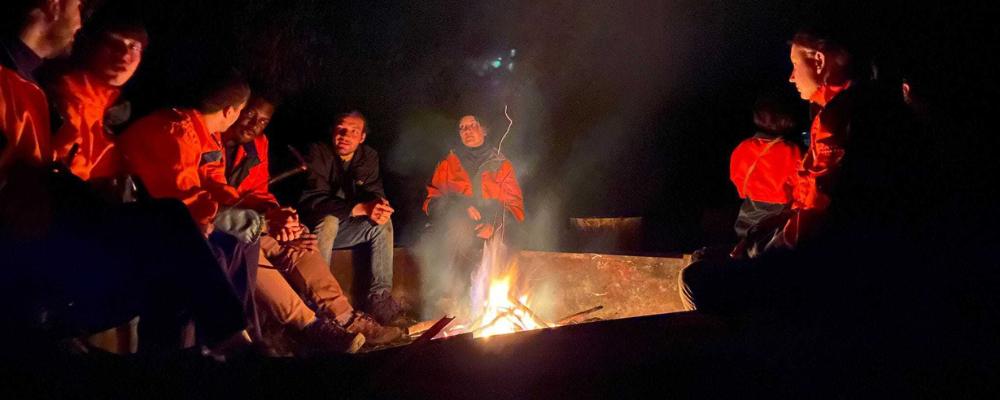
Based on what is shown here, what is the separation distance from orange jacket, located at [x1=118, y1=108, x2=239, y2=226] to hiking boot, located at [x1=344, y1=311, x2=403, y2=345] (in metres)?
1.51

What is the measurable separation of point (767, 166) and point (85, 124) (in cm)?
456

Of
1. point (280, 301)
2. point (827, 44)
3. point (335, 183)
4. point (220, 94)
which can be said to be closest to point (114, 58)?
point (220, 94)

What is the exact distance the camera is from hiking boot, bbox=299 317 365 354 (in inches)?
158

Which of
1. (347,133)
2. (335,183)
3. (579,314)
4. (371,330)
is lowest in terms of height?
(579,314)

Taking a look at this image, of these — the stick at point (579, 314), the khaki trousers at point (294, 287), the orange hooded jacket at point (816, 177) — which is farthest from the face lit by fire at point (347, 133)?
the orange hooded jacket at point (816, 177)

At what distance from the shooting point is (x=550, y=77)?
1142 centimetres

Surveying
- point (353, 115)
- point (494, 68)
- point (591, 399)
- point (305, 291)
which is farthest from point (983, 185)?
point (494, 68)

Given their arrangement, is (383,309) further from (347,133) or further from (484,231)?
(347,133)

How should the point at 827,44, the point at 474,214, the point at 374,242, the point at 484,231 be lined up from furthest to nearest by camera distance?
the point at 474,214
the point at 484,231
the point at 374,242
the point at 827,44

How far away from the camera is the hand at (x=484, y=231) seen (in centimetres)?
636

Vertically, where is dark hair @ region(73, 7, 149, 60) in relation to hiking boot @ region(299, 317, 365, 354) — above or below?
above

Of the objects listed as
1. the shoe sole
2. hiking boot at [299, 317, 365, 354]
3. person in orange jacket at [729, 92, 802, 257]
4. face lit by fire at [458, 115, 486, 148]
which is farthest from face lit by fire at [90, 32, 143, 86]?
person in orange jacket at [729, 92, 802, 257]

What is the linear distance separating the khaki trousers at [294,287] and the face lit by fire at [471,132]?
8.85ft

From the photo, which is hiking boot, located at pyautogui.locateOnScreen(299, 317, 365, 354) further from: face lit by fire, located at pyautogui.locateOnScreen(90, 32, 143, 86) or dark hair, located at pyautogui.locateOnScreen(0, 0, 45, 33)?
dark hair, located at pyautogui.locateOnScreen(0, 0, 45, 33)
